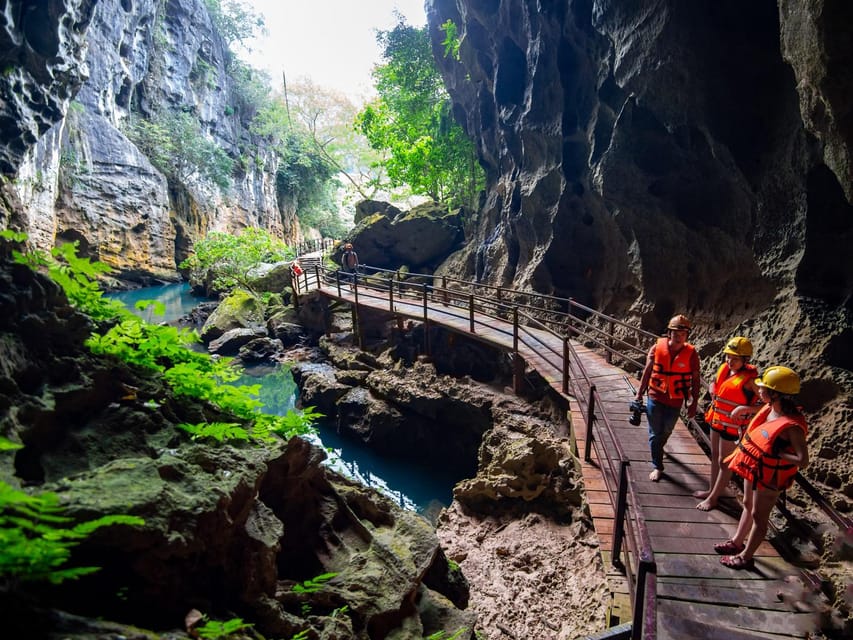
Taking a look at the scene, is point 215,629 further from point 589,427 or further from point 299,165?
point 299,165

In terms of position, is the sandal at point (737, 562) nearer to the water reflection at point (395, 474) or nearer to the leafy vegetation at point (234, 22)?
the water reflection at point (395, 474)

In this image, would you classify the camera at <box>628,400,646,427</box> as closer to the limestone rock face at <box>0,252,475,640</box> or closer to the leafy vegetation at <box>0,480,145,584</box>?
the limestone rock face at <box>0,252,475,640</box>

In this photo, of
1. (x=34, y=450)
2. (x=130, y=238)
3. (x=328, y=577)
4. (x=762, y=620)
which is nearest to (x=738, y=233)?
(x=762, y=620)

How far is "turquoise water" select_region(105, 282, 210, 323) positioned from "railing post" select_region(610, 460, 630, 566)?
21.9 metres

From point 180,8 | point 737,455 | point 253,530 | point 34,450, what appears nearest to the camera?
point 34,450

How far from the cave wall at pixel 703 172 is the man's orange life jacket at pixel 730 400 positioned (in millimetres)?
1846

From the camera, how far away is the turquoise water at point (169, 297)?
2283cm

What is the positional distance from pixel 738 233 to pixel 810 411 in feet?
9.52

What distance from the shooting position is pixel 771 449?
3.00 metres

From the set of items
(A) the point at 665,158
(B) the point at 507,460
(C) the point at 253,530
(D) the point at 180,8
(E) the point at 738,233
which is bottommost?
(B) the point at 507,460

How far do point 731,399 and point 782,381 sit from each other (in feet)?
2.45

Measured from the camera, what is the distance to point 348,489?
12.3 ft

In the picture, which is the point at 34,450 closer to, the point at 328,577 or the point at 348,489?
the point at 328,577

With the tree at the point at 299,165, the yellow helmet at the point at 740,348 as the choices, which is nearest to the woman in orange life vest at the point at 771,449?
the yellow helmet at the point at 740,348
